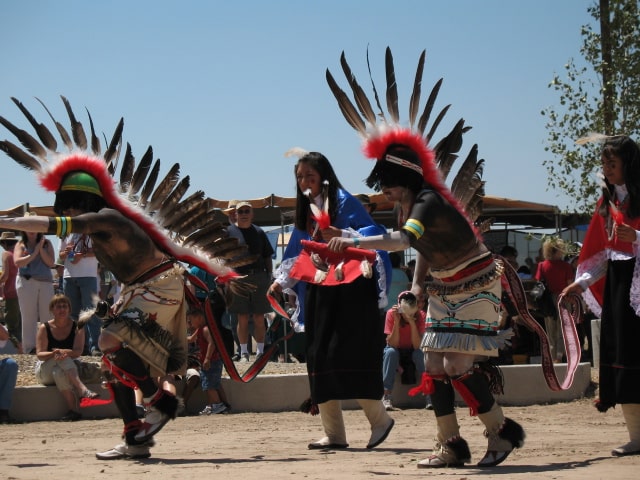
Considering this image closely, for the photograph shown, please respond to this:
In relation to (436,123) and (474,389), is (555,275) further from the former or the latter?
(474,389)

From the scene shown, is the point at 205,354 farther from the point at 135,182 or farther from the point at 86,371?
the point at 135,182

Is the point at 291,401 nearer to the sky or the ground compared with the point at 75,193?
nearer to the ground

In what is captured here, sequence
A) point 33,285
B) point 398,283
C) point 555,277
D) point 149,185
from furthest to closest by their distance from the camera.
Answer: point 398,283, point 555,277, point 33,285, point 149,185

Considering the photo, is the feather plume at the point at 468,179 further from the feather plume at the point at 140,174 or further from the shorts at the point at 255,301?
the shorts at the point at 255,301

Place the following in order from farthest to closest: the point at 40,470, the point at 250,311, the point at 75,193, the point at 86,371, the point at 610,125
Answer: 1. the point at 610,125
2. the point at 250,311
3. the point at 86,371
4. the point at 75,193
5. the point at 40,470

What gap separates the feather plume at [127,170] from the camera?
7039 mm

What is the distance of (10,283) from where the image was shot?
12.9 metres

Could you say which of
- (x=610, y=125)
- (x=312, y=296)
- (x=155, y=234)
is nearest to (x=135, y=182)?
(x=155, y=234)

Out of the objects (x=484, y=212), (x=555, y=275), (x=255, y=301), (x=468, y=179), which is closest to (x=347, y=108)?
(x=468, y=179)

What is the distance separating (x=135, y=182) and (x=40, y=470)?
7.08 ft

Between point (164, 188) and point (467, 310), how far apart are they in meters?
2.48

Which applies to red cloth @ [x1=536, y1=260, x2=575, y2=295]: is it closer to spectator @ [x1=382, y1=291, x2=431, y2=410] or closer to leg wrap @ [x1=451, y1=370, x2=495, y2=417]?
spectator @ [x1=382, y1=291, x2=431, y2=410]

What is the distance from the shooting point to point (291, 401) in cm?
980

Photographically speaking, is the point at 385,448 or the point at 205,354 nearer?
the point at 385,448
